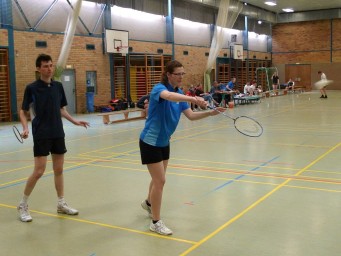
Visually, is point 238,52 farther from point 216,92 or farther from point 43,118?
point 43,118

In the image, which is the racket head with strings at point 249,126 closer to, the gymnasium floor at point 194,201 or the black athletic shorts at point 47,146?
the gymnasium floor at point 194,201

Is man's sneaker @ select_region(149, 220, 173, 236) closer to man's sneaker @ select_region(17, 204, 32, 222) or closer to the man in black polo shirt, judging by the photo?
the man in black polo shirt

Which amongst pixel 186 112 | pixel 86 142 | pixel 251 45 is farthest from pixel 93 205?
pixel 251 45

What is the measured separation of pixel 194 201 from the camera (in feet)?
20.0

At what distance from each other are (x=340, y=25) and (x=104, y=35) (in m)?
26.8

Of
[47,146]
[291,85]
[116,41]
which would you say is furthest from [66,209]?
[291,85]

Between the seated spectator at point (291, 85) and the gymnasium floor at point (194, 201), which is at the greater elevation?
the seated spectator at point (291, 85)

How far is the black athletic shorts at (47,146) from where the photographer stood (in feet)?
16.9

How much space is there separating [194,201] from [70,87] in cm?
1733

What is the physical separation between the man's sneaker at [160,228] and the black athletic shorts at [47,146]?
1.54 metres

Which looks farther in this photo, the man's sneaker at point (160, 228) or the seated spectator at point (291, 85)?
the seated spectator at point (291, 85)

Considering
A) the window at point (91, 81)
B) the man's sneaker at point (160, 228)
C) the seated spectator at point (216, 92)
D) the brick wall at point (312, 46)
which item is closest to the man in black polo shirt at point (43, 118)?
the man's sneaker at point (160, 228)

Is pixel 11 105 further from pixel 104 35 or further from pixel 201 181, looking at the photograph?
pixel 201 181

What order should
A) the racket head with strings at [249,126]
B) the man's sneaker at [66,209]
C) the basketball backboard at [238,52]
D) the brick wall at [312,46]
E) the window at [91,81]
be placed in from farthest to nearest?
the brick wall at [312,46] < the basketball backboard at [238,52] < the window at [91,81] < the racket head with strings at [249,126] < the man's sneaker at [66,209]
